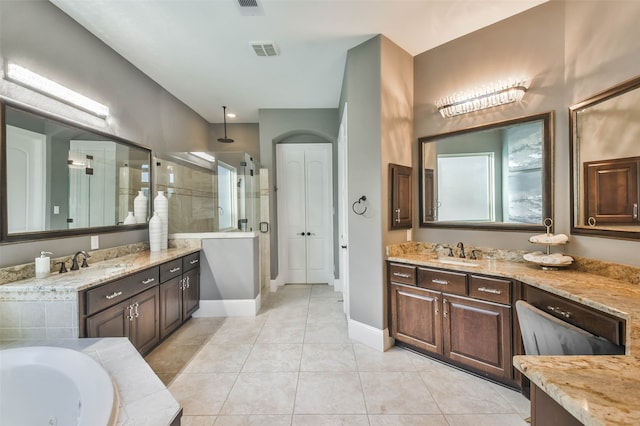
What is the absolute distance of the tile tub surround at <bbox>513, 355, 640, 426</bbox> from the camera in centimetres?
61

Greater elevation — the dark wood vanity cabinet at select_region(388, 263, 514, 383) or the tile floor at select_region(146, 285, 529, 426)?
the dark wood vanity cabinet at select_region(388, 263, 514, 383)

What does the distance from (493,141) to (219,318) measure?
3.53 meters

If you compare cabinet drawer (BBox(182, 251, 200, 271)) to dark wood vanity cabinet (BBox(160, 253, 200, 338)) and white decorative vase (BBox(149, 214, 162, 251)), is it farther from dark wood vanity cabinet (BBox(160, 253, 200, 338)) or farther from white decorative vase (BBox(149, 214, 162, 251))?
white decorative vase (BBox(149, 214, 162, 251))

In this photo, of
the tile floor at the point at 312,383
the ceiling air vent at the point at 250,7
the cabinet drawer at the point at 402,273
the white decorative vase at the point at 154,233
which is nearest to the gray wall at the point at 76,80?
the white decorative vase at the point at 154,233

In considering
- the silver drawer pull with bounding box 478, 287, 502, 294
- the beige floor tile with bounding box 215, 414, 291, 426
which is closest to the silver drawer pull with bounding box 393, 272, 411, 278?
the silver drawer pull with bounding box 478, 287, 502, 294

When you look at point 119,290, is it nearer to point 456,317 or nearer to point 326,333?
point 326,333

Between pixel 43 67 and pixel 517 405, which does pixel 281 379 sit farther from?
pixel 43 67

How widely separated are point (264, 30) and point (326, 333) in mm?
3036

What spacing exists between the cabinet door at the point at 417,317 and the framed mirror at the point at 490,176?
0.79m

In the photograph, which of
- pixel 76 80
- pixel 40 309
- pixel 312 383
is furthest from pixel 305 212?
pixel 40 309

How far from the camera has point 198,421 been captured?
1.61 m

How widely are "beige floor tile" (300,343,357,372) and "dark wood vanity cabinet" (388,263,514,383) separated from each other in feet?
1.58

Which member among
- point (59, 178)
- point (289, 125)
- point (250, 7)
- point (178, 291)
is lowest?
point (178, 291)

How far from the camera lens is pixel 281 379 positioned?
78.7 inches
